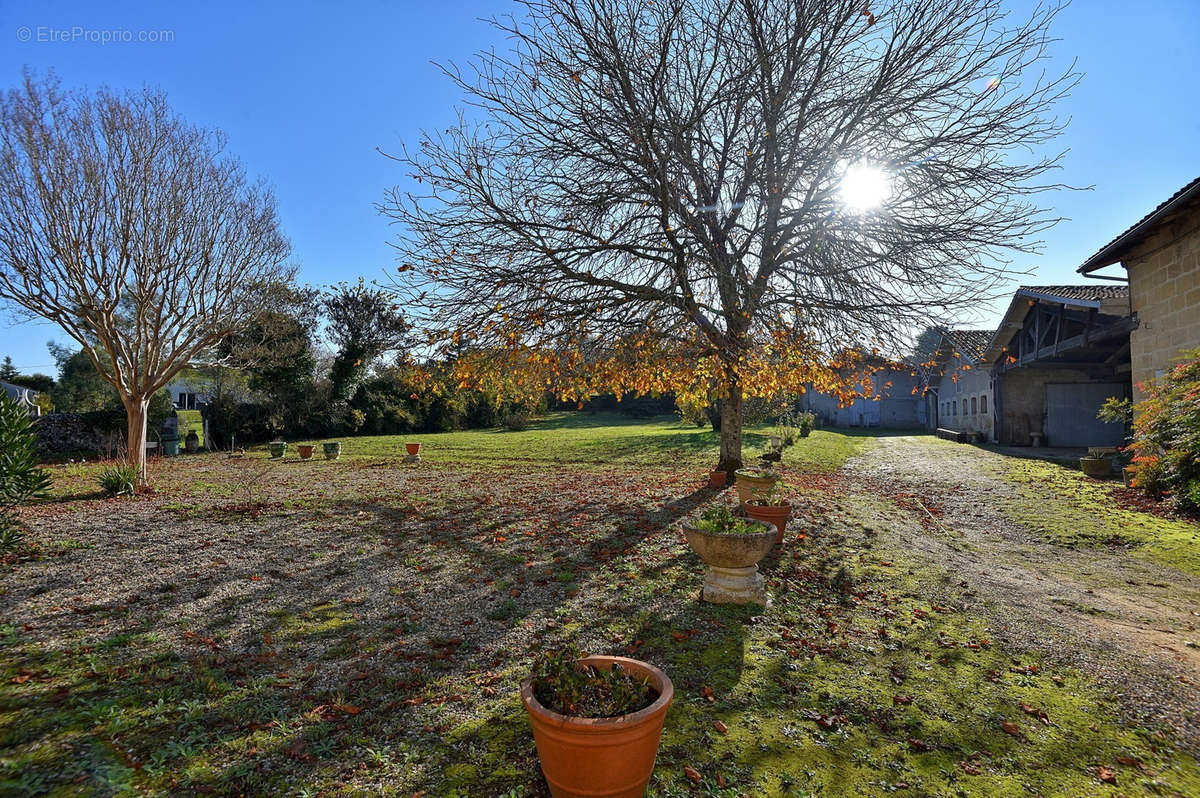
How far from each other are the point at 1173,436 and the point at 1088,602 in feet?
23.7

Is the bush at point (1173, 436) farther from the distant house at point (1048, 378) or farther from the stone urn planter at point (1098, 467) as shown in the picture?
the distant house at point (1048, 378)

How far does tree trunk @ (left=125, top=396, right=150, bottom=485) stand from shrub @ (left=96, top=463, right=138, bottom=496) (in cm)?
10

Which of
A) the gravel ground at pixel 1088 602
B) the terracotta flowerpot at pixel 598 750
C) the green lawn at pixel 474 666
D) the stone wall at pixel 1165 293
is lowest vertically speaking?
the gravel ground at pixel 1088 602

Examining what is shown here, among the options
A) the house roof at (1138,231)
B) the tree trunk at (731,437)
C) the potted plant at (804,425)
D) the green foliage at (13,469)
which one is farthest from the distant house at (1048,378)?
the green foliage at (13,469)

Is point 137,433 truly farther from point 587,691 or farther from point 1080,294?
point 1080,294

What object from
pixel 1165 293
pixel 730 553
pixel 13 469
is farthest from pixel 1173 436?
pixel 13 469

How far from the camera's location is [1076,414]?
901 inches

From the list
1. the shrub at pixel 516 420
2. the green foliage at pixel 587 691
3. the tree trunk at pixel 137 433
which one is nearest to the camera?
the green foliage at pixel 587 691

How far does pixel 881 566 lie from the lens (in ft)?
23.6

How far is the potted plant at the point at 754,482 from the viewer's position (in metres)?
8.40

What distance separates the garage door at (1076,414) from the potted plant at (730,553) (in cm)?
2495

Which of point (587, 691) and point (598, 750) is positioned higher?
point (587, 691)

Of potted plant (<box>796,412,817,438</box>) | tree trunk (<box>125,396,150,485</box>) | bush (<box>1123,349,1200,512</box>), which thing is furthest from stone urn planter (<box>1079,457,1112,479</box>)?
tree trunk (<box>125,396,150,485</box>)

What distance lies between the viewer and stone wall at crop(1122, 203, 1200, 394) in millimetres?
11008
